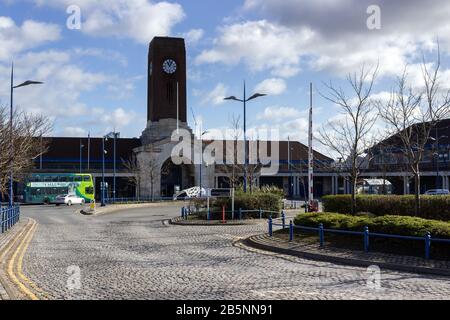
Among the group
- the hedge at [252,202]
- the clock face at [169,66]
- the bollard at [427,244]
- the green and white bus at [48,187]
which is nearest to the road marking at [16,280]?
the bollard at [427,244]

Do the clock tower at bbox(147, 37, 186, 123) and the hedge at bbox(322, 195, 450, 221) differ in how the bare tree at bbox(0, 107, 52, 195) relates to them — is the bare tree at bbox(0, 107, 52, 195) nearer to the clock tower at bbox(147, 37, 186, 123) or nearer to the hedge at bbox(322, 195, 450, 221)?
the hedge at bbox(322, 195, 450, 221)

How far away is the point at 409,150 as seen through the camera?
1939cm

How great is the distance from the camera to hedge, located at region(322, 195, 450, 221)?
22516 millimetres

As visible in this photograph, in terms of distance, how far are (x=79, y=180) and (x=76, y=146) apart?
29.3 meters

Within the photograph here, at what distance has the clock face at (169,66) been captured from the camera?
251 feet

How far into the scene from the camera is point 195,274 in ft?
41.8

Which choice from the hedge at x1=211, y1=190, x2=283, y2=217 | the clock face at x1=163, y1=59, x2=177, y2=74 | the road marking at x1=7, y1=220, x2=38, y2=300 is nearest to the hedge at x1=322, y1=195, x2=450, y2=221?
the hedge at x1=211, y1=190, x2=283, y2=217

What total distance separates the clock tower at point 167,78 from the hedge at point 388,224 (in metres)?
58.0

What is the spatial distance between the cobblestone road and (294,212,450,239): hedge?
2740mm

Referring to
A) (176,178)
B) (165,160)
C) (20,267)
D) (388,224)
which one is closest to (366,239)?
(388,224)

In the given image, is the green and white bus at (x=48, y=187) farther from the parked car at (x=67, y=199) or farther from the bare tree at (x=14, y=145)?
the bare tree at (x=14, y=145)

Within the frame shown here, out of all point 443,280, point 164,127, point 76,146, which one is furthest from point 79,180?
point 443,280
